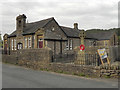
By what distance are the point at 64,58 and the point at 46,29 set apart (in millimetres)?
10789

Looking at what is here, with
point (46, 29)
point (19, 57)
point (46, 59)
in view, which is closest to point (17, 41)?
point (46, 29)

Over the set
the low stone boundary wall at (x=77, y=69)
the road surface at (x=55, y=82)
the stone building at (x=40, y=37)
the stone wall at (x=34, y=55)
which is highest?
the stone building at (x=40, y=37)

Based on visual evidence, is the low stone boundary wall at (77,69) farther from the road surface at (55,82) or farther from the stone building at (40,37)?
the stone building at (40,37)

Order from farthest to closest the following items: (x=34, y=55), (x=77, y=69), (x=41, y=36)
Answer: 1. (x=41, y=36)
2. (x=34, y=55)
3. (x=77, y=69)

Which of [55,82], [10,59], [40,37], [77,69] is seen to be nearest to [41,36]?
[40,37]

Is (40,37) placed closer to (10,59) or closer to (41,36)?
(41,36)

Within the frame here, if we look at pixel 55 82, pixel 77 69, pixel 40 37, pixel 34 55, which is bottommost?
pixel 55 82

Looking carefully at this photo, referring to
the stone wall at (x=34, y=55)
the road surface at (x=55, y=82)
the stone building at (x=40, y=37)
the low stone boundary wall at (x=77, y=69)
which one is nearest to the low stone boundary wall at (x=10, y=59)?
the stone wall at (x=34, y=55)

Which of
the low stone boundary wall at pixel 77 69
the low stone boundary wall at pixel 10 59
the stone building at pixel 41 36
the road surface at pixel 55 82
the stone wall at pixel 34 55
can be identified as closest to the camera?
the road surface at pixel 55 82

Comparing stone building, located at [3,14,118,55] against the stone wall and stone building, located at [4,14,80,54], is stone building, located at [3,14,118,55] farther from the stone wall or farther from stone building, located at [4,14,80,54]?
the stone wall

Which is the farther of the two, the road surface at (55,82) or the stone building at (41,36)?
the stone building at (41,36)

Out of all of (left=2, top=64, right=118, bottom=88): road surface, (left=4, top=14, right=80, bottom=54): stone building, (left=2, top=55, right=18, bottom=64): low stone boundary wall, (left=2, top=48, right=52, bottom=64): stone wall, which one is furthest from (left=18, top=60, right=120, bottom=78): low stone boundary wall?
(left=4, top=14, right=80, bottom=54): stone building

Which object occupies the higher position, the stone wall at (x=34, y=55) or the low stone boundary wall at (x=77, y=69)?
the stone wall at (x=34, y=55)

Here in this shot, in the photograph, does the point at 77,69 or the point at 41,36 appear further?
the point at 41,36
